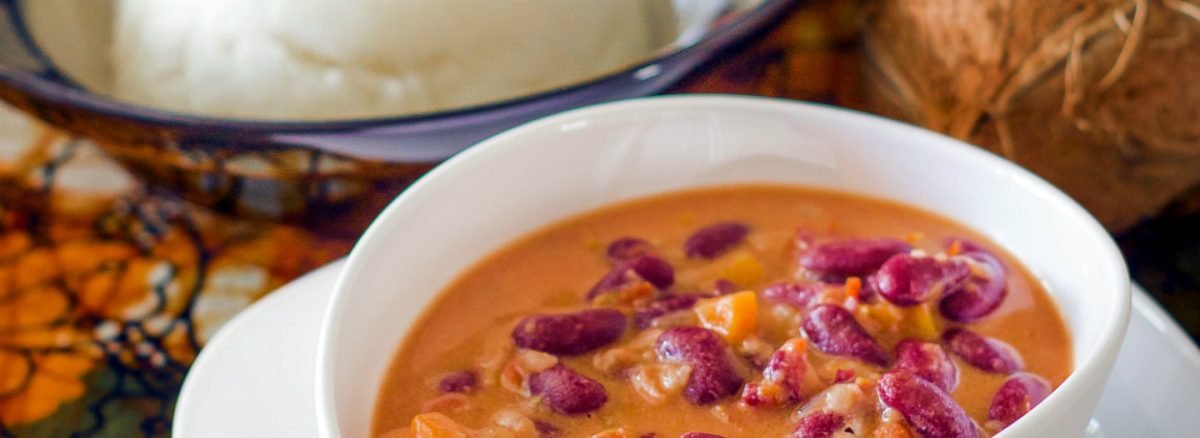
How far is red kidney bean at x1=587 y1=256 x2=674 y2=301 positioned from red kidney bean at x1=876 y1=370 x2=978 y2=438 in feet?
0.96

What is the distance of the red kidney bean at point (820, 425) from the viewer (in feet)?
3.34

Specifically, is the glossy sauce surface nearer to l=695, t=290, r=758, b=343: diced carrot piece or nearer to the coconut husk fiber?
l=695, t=290, r=758, b=343: diced carrot piece

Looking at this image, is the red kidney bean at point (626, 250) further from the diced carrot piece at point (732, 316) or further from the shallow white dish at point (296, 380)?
the shallow white dish at point (296, 380)

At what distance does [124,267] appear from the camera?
1.77 meters

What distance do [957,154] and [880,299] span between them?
0.70 ft

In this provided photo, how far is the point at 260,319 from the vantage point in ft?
4.20

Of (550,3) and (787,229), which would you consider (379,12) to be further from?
(787,229)

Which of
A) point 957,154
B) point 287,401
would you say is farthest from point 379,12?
point 957,154

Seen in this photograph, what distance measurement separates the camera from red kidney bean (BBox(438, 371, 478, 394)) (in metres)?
1.13

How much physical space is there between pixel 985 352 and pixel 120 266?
4.19ft

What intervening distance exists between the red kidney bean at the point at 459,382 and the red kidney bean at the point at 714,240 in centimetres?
31

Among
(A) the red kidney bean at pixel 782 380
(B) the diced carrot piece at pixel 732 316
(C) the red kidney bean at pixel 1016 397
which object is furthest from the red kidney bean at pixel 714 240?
(C) the red kidney bean at pixel 1016 397

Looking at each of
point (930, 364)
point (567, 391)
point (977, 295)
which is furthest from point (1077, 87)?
point (567, 391)

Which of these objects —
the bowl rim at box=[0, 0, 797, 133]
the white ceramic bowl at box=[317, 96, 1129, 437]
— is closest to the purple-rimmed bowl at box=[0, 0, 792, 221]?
the bowl rim at box=[0, 0, 797, 133]
